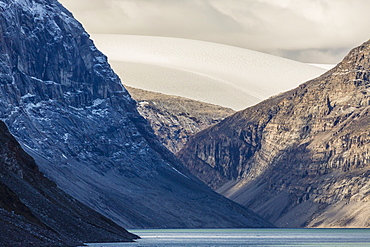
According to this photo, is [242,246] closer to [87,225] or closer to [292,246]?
[292,246]

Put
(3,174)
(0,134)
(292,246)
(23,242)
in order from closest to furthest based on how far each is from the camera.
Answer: (23,242)
(3,174)
(0,134)
(292,246)

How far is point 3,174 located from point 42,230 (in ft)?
53.1

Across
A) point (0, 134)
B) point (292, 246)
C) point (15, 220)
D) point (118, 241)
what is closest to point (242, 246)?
point (292, 246)

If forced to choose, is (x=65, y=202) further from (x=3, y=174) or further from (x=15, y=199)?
(x=15, y=199)

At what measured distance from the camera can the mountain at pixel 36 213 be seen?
84.0 metres

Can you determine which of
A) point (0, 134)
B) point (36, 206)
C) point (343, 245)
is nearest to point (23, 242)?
point (36, 206)

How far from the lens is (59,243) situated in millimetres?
90812

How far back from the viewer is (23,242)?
79.1m

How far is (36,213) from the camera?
100812 mm

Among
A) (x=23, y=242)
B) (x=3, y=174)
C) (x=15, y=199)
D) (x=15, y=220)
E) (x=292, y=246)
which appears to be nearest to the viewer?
(x=23, y=242)

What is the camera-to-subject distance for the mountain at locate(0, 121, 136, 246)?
8404 cm

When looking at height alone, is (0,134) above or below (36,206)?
above

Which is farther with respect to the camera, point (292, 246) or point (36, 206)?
point (292, 246)

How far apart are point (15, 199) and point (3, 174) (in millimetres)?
11779
